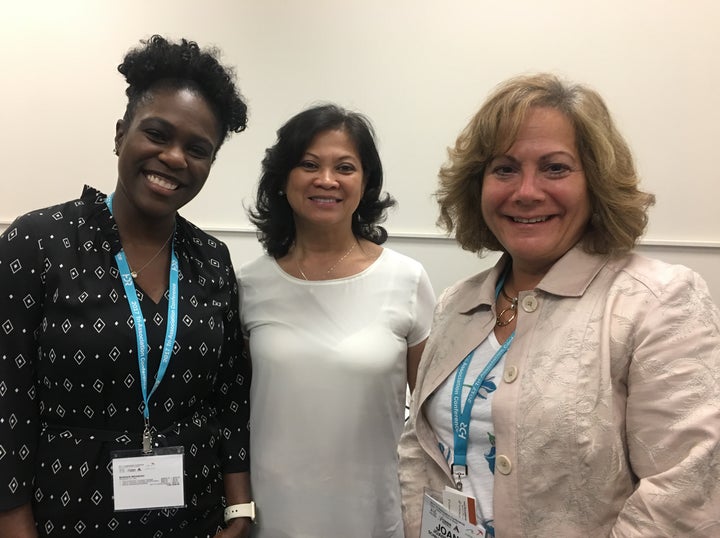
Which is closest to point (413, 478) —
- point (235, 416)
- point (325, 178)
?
point (235, 416)

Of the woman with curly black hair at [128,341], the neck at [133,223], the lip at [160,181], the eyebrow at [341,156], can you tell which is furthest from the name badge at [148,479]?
the eyebrow at [341,156]

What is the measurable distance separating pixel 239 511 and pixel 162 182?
91 centimetres

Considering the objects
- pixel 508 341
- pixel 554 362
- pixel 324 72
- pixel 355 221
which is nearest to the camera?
pixel 554 362

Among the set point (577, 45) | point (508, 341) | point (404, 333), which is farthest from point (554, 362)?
point (577, 45)

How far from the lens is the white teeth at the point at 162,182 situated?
1.28m

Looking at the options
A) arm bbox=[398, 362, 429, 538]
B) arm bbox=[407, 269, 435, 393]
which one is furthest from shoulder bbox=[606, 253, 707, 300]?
arm bbox=[407, 269, 435, 393]

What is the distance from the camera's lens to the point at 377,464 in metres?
1.57

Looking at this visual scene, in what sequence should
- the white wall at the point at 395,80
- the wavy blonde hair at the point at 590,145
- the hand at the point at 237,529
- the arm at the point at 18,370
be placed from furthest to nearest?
the white wall at the point at 395,80
the hand at the point at 237,529
the arm at the point at 18,370
the wavy blonde hair at the point at 590,145

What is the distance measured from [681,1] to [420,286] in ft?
7.52

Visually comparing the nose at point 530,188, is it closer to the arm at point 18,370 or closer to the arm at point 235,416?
the arm at point 235,416

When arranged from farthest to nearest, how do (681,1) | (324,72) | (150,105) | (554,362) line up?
(324,72), (681,1), (150,105), (554,362)

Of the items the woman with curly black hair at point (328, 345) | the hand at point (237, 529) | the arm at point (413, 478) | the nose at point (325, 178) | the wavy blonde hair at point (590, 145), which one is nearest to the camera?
the wavy blonde hair at point (590, 145)

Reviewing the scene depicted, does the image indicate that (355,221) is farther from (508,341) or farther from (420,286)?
(508,341)

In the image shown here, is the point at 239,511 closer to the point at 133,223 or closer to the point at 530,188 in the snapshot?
the point at 133,223
